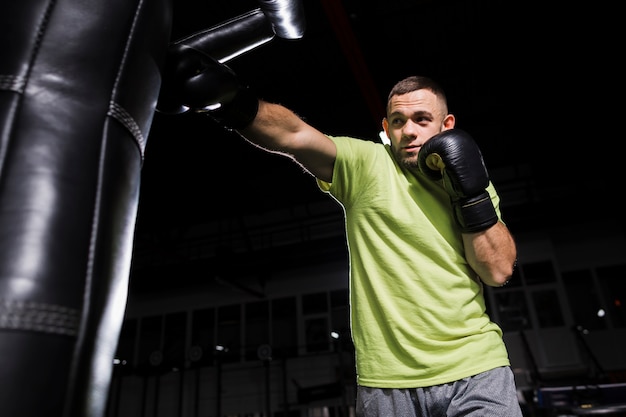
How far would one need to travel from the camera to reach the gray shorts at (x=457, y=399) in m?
1.19

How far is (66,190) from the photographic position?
24.6 inches

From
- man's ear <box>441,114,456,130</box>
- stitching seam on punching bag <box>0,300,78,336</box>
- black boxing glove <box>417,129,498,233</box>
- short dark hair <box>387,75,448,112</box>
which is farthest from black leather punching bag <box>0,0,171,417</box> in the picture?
man's ear <box>441,114,456,130</box>

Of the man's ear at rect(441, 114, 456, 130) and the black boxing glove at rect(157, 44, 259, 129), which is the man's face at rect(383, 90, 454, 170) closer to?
the man's ear at rect(441, 114, 456, 130)

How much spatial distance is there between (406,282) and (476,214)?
31cm

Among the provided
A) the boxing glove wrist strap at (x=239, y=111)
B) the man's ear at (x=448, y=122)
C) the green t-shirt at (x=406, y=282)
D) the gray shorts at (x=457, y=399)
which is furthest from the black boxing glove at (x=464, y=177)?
the boxing glove wrist strap at (x=239, y=111)

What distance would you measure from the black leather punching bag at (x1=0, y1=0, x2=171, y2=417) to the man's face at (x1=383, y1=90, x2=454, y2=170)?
1011mm

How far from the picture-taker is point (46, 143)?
64cm

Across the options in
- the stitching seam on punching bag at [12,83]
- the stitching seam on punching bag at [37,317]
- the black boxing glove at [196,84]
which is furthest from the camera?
the black boxing glove at [196,84]

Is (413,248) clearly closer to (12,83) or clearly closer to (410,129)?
(410,129)

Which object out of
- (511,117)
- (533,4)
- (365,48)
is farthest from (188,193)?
(533,4)

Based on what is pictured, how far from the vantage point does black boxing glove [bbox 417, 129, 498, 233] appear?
1.39 metres

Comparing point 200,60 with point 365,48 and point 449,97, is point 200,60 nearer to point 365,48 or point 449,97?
point 365,48

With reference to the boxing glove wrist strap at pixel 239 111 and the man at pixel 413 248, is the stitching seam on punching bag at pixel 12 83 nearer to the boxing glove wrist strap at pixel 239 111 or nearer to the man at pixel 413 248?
the man at pixel 413 248

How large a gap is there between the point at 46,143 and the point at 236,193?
9.44 m
